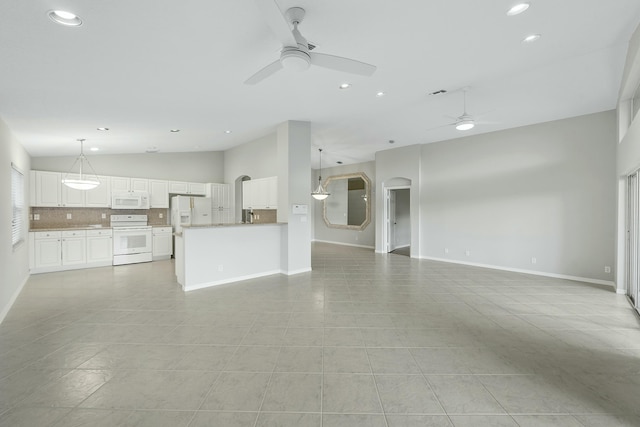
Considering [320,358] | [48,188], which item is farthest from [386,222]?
[48,188]

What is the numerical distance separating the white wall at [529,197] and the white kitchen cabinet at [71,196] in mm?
8406

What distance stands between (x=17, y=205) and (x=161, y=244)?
2.90 m

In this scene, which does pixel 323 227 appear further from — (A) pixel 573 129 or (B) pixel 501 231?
(A) pixel 573 129

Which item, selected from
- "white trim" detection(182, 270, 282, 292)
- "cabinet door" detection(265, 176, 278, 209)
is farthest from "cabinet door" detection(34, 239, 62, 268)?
"cabinet door" detection(265, 176, 278, 209)

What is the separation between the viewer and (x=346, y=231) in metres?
10.3

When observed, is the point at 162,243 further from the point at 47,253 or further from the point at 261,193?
the point at 261,193

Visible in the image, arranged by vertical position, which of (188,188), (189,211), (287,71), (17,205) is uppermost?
(287,71)

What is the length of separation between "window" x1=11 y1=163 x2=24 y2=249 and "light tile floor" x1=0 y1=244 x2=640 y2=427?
3.41 ft

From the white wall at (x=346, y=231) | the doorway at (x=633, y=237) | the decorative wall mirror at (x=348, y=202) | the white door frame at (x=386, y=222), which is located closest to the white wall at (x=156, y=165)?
the white wall at (x=346, y=231)

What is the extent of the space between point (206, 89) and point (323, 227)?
7988mm

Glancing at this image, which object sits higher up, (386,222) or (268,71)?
(268,71)

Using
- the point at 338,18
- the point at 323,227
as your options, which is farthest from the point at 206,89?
the point at 323,227

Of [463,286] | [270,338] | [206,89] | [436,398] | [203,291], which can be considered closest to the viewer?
[436,398]

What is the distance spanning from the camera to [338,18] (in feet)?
7.86
